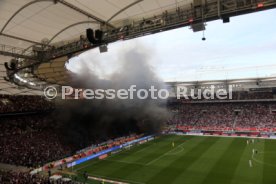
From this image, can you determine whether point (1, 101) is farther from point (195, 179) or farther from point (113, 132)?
point (195, 179)

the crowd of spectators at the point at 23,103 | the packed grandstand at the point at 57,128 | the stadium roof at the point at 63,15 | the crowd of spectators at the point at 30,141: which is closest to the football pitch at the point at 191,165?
the packed grandstand at the point at 57,128

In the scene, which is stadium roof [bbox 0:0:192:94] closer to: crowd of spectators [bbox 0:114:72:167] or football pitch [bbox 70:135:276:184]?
football pitch [bbox 70:135:276:184]

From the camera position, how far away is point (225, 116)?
50500 mm

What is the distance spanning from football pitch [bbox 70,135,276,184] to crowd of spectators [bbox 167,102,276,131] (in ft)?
33.0

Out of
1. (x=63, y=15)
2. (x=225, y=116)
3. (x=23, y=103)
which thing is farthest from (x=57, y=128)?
(x=225, y=116)

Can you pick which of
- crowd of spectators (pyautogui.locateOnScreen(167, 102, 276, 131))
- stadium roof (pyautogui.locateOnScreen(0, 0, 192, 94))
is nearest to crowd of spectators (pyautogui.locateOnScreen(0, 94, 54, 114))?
stadium roof (pyautogui.locateOnScreen(0, 0, 192, 94))

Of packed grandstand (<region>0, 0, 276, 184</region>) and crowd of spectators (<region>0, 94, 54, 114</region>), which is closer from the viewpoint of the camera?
packed grandstand (<region>0, 0, 276, 184</region>)

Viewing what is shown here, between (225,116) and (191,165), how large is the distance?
2860 cm

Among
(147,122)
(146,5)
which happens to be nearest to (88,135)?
(147,122)

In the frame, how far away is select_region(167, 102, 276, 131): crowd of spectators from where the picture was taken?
45456 millimetres

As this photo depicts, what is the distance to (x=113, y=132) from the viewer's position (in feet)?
146

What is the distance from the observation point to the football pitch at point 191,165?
21031 millimetres

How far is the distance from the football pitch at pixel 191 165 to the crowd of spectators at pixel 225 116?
33.0ft

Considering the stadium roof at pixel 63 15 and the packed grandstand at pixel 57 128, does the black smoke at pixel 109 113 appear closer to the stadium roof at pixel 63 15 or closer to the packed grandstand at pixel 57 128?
the packed grandstand at pixel 57 128
